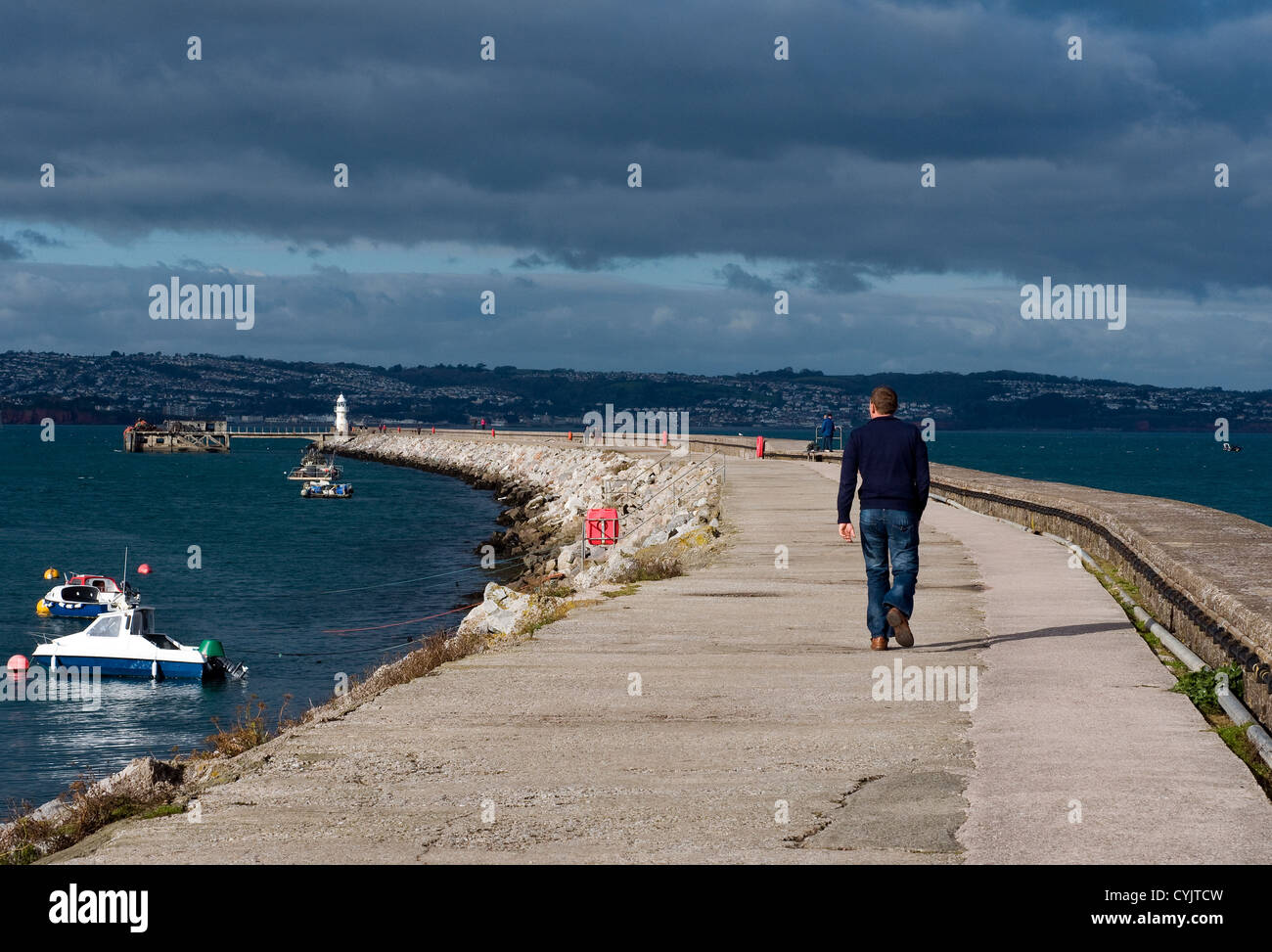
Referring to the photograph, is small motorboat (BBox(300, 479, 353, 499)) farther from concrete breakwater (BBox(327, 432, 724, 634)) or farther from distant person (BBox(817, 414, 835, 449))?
distant person (BBox(817, 414, 835, 449))

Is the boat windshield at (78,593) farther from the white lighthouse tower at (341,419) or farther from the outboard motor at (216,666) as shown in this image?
the white lighthouse tower at (341,419)

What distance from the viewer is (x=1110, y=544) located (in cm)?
1472

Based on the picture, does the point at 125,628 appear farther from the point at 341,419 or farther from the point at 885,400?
the point at 341,419

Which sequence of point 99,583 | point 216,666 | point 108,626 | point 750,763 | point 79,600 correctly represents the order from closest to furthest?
1. point 750,763
2. point 216,666
3. point 108,626
4. point 79,600
5. point 99,583

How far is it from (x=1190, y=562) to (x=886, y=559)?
8.12 feet

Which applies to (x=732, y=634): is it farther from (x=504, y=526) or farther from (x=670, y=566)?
(x=504, y=526)

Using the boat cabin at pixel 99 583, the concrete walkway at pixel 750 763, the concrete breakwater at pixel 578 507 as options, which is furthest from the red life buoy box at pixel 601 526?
the boat cabin at pixel 99 583

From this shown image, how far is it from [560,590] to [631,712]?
754 cm

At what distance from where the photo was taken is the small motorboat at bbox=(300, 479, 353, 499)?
8781 cm

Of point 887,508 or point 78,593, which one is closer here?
point 887,508

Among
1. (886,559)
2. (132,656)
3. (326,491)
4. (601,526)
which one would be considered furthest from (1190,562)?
(326,491)

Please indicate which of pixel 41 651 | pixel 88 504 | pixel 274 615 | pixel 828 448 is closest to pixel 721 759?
pixel 41 651

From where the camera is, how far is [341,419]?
18050 centimetres

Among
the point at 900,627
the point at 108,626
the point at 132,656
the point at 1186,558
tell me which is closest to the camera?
the point at 900,627
